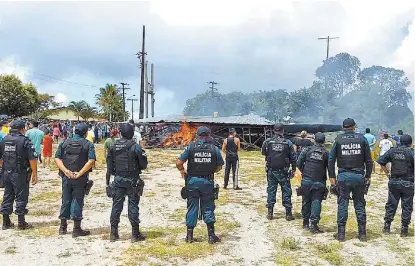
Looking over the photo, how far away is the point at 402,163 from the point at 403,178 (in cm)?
26

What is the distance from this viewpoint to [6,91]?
53.8 metres

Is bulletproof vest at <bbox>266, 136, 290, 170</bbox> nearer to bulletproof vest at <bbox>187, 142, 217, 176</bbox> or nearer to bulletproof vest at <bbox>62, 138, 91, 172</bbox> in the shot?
bulletproof vest at <bbox>187, 142, 217, 176</bbox>

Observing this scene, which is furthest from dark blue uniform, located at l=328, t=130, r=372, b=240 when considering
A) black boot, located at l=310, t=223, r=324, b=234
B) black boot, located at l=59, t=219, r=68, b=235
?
black boot, located at l=59, t=219, r=68, b=235

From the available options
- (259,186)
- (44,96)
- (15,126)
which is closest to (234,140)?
(259,186)

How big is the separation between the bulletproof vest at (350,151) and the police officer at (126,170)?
3.20 m

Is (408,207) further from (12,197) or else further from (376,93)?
(376,93)

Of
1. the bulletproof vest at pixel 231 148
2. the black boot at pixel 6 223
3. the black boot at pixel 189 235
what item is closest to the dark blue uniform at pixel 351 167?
the black boot at pixel 189 235

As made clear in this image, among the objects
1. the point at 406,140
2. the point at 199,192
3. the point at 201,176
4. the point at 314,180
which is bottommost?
the point at 199,192

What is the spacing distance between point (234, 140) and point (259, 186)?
7.01ft

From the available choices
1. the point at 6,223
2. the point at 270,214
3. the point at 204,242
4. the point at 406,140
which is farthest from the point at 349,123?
the point at 6,223

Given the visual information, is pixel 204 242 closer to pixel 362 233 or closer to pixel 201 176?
pixel 201 176

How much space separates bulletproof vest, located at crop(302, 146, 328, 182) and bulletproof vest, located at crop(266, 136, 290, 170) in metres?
0.73

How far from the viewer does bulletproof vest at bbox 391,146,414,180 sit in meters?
7.24

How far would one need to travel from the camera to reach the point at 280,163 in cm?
838
